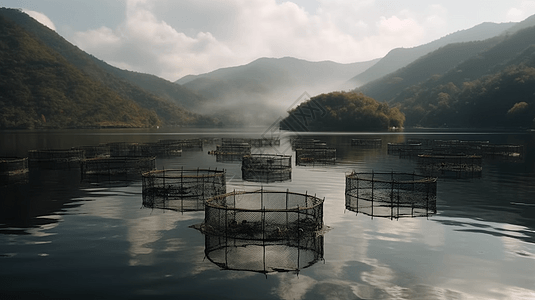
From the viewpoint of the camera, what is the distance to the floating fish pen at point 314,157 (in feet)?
252

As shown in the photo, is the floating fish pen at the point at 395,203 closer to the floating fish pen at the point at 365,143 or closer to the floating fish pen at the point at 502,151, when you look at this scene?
the floating fish pen at the point at 502,151

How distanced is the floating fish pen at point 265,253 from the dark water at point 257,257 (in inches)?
7.1

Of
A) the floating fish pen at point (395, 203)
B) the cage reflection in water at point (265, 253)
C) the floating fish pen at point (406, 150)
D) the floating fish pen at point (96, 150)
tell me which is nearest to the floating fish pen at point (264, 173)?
the floating fish pen at point (395, 203)

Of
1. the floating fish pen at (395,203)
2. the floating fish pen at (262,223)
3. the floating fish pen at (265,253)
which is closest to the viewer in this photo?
the floating fish pen at (265,253)

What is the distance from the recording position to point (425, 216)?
110 feet

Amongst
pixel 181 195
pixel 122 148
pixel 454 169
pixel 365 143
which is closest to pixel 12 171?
pixel 181 195

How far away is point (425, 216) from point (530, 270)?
39.6 feet

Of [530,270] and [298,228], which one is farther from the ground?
[298,228]

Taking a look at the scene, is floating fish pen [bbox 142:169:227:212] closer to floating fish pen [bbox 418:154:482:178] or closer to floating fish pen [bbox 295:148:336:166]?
floating fish pen [bbox 295:148:336:166]

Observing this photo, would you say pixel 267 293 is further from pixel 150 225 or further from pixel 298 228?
pixel 150 225

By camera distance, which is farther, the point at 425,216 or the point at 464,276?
the point at 425,216

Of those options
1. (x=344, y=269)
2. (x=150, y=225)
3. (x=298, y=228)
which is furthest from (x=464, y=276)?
(x=150, y=225)

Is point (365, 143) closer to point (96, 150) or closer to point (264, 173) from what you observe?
point (264, 173)

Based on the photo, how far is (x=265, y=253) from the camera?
23.3 metres
